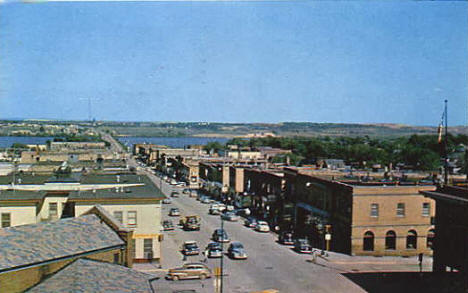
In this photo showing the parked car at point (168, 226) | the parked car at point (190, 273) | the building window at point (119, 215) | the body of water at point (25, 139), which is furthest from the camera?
the body of water at point (25, 139)

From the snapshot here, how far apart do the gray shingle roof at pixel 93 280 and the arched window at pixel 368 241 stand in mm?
20564

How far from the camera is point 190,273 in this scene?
88.8 feet

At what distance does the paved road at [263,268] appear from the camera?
25781mm

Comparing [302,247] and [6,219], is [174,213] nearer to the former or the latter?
[302,247]

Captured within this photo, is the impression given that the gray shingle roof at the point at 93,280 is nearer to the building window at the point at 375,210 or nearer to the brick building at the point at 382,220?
the brick building at the point at 382,220

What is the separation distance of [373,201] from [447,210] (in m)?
10.7

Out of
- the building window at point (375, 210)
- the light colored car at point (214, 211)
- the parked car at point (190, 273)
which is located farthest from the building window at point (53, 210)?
the light colored car at point (214, 211)

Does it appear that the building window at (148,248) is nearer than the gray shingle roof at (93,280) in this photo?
No

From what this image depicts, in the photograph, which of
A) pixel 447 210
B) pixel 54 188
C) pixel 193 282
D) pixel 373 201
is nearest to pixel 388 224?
pixel 373 201

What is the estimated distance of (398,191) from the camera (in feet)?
117

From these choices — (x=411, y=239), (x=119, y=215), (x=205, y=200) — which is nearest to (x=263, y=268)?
(x=119, y=215)

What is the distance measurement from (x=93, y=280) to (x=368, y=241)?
23450 mm

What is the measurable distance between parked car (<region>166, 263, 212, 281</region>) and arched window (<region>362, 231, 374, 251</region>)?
12.2m

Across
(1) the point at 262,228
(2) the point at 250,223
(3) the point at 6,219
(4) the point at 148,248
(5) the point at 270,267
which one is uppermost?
(3) the point at 6,219
